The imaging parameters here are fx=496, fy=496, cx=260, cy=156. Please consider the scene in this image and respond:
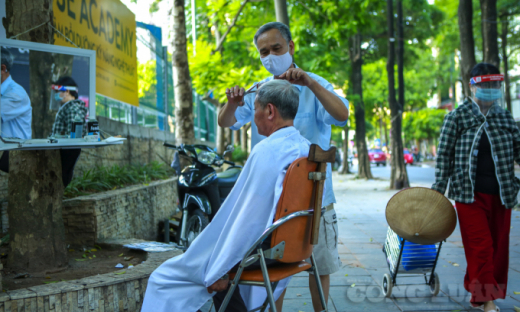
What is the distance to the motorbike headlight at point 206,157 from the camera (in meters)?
5.99

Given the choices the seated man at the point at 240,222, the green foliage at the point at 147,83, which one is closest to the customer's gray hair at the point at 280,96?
the seated man at the point at 240,222

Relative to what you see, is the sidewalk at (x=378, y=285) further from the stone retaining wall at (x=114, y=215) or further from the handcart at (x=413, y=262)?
the stone retaining wall at (x=114, y=215)

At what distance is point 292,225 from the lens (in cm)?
244

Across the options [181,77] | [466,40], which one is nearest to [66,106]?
[181,77]

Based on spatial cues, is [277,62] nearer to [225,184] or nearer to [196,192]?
[196,192]

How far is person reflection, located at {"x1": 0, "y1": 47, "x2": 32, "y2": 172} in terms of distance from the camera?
3.47 meters

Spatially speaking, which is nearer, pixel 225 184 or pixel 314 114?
pixel 314 114

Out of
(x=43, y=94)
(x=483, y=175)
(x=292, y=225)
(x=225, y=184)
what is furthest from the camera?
(x=225, y=184)

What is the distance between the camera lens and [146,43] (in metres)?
10.2

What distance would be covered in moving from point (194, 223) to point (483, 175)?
3205 millimetres

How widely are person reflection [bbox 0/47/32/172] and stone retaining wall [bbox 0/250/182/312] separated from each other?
1142 millimetres

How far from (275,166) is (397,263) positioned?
2200 millimetres

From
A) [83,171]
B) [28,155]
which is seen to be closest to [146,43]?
[83,171]

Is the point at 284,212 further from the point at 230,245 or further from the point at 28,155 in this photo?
the point at 28,155
